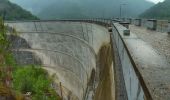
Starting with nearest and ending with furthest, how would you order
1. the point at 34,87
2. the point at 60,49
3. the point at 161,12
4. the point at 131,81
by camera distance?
the point at 131,81, the point at 34,87, the point at 60,49, the point at 161,12

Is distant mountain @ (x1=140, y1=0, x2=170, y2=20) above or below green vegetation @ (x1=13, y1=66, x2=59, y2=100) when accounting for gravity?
above

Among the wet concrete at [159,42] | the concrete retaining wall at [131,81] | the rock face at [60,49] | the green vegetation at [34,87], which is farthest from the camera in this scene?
the rock face at [60,49]

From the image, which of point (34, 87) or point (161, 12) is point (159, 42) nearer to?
point (34, 87)

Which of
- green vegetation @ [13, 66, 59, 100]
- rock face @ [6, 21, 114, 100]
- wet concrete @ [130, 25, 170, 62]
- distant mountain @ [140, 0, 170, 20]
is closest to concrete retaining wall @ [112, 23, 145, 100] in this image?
wet concrete @ [130, 25, 170, 62]

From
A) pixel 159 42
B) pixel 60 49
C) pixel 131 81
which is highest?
pixel 131 81

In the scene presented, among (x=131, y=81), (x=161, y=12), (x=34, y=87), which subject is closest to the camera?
(x=131, y=81)

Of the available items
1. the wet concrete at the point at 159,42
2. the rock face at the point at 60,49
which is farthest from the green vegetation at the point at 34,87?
the rock face at the point at 60,49

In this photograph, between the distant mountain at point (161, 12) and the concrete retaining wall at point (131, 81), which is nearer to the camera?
the concrete retaining wall at point (131, 81)

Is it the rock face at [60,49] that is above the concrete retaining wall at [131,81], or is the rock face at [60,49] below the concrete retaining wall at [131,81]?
below

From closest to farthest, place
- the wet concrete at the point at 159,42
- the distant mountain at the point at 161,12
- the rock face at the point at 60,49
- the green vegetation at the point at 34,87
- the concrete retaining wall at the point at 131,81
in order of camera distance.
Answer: the concrete retaining wall at the point at 131,81 → the wet concrete at the point at 159,42 → the green vegetation at the point at 34,87 → the rock face at the point at 60,49 → the distant mountain at the point at 161,12

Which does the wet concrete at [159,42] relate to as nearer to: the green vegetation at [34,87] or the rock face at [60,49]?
the green vegetation at [34,87]

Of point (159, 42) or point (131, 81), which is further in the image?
point (159, 42)

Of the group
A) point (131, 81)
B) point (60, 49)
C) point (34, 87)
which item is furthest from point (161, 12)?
point (131, 81)

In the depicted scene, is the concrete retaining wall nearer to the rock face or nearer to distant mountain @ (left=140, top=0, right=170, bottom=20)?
the rock face
